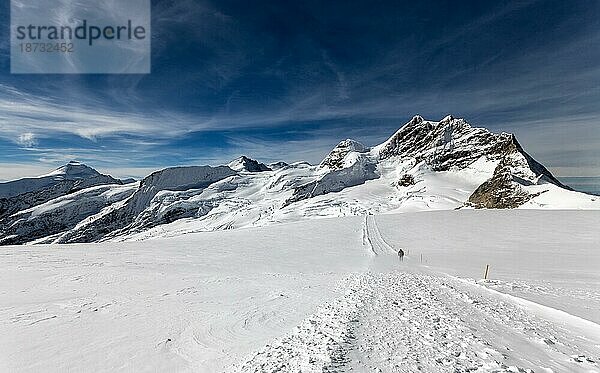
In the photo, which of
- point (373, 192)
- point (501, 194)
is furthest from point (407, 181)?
point (501, 194)

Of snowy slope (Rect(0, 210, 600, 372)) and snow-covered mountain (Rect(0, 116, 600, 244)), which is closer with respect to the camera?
snowy slope (Rect(0, 210, 600, 372))

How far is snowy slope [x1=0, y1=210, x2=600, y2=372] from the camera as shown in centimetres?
624

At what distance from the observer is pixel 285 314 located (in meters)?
9.16

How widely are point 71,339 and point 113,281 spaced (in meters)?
6.29

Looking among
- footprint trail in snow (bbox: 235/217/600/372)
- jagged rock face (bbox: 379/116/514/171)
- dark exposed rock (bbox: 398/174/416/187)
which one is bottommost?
footprint trail in snow (bbox: 235/217/600/372)

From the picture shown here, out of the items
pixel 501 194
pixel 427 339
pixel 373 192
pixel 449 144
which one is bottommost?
pixel 427 339

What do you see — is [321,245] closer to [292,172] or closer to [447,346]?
[447,346]

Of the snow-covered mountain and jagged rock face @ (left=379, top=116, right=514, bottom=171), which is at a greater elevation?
jagged rock face @ (left=379, top=116, right=514, bottom=171)

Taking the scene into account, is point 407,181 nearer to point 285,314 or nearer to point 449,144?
point 449,144

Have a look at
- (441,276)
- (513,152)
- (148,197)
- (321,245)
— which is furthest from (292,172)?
(441,276)

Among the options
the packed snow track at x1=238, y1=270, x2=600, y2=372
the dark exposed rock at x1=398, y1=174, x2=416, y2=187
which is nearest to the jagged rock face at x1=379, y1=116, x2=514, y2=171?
the dark exposed rock at x1=398, y1=174, x2=416, y2=187

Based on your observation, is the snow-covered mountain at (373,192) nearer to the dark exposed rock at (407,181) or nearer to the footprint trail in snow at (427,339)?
the dark exposed rock at (407,181)

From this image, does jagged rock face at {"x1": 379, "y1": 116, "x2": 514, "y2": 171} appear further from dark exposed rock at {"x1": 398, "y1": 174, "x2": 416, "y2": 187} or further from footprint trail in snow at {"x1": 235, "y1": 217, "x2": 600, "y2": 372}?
footprint trail in snow at {"x1": 235, "y1": 217, "x2": 600, "y2": 372}

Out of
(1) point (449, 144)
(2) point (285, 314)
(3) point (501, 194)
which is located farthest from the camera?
(1) point (449, 144)
